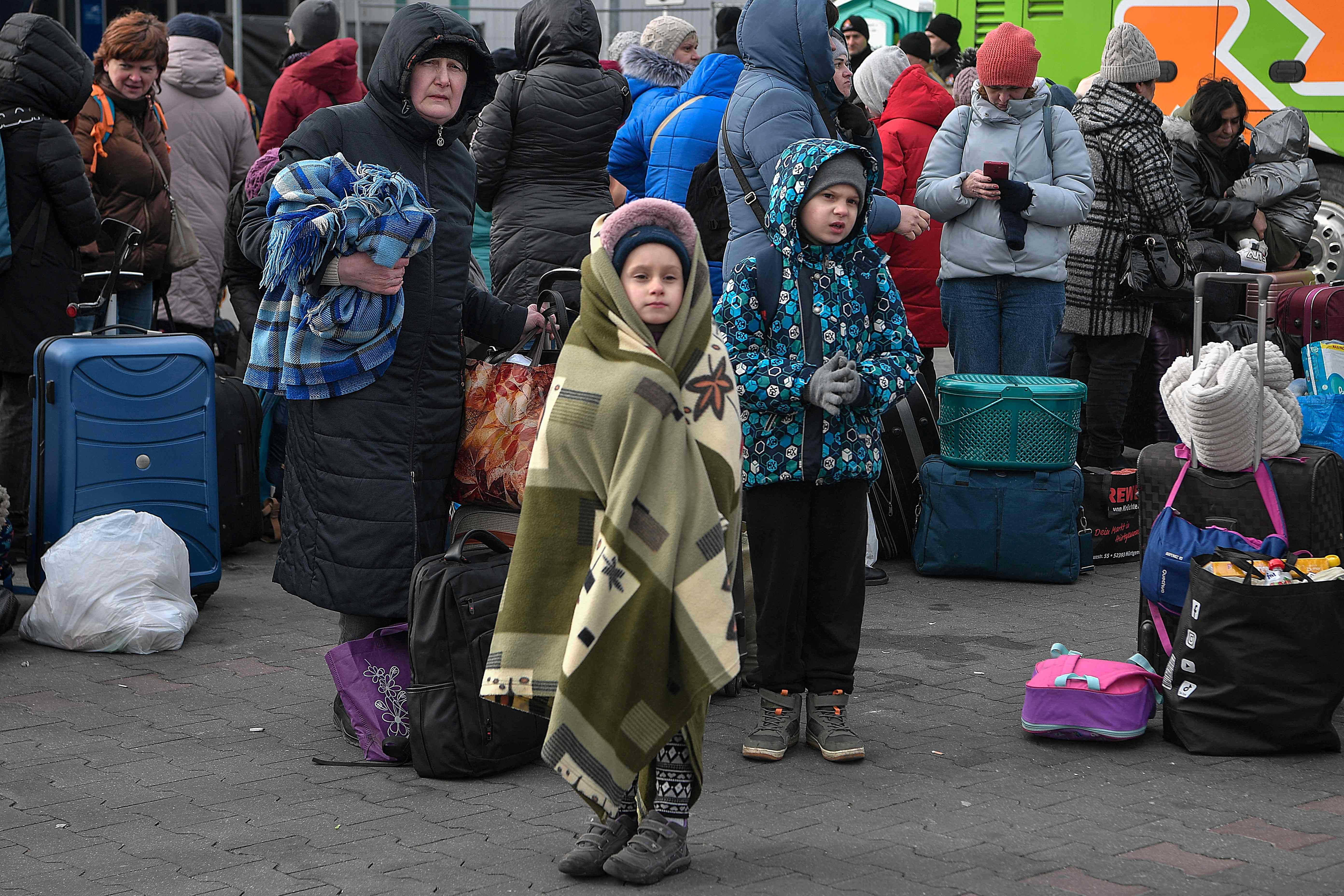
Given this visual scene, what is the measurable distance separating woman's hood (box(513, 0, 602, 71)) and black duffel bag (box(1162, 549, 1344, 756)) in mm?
3827

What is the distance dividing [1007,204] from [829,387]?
119 inches

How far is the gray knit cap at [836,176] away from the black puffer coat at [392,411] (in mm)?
1022

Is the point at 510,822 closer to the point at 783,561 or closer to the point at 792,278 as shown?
the point at 783,561

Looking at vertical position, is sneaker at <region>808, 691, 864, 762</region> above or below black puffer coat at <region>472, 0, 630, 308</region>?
below

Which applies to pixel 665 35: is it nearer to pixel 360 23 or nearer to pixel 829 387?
pixel 829 387

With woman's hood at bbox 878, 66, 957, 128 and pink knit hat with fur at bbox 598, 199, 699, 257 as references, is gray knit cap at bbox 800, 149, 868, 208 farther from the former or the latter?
woman's hood at bbox 878, 66, 957, 128

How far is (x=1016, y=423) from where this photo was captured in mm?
6812

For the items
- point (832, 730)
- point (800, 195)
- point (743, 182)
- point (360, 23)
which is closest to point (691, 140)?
point (743, 182)

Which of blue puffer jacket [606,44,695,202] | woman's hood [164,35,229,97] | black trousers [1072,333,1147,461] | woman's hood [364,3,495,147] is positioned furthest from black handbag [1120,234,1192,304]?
woman's hood [164,35,229,97]

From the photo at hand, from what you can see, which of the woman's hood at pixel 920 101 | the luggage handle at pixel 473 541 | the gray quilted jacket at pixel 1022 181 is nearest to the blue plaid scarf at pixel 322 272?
the luggage handle at pixel 473 541

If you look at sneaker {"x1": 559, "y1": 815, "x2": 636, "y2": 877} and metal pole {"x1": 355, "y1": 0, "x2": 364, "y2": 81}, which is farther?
metal pole {"x1": 355, "y1": 0, "x2": 364, "y2": 81}

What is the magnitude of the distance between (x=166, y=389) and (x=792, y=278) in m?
2.81

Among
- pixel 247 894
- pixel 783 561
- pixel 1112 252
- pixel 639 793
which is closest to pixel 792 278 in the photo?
pixel 783 561

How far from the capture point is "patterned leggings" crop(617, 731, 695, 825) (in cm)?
366
